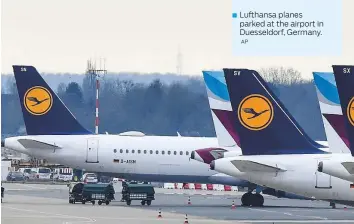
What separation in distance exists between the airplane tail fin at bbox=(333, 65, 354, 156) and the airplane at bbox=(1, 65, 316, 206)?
73.4 feet

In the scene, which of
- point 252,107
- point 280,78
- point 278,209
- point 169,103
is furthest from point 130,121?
point 252,107

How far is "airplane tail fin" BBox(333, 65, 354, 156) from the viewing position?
116 feet

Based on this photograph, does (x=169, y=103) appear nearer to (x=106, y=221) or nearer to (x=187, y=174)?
(x=187, y=174)

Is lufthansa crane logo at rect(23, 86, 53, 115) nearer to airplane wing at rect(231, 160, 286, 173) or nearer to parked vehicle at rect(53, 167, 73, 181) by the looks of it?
airplane wing at rect(231, 160, 286, 173)

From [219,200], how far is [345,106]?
2804 cm

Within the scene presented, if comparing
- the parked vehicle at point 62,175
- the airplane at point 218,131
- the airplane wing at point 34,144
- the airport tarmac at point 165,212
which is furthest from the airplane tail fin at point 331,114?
the parked vehicle at point 62,175

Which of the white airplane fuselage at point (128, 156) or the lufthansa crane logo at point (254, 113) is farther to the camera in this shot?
the white airplane fuselage at point (128, 156)

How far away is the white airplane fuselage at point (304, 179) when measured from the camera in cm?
3884

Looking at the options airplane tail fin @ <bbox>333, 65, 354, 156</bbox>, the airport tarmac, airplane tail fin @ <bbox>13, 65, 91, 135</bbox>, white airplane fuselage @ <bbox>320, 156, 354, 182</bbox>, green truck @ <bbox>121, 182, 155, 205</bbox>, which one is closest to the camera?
airplane tail fin @ <bbox>333, 65, 354, 156</bbox>

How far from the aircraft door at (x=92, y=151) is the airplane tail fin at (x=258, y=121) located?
1937cm

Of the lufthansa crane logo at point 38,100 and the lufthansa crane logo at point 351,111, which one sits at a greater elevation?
the lufthansa crane logo at point 38,100

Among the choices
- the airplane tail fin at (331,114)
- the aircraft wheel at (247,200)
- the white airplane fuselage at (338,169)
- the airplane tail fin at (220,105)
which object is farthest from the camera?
the aircraft wheel at (247,200)

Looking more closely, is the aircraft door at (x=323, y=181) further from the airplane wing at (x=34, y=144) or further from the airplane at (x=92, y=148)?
the airplane wing at (x=34, y=144)

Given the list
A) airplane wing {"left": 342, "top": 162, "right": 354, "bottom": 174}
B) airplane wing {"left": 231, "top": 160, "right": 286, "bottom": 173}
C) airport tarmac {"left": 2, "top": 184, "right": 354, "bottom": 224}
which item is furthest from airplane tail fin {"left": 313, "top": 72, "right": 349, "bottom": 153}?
airplane wing {"left": 342, "top": 162, "right": 354, "bottom": 174}
